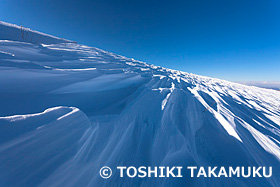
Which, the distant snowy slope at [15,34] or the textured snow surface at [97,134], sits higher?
the distant snowy slope at [15,34]

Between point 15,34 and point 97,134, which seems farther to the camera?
point 15,34

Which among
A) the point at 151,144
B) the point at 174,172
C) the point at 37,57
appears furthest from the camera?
the point at 37,57

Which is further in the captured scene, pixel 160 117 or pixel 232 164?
pixel 160 117

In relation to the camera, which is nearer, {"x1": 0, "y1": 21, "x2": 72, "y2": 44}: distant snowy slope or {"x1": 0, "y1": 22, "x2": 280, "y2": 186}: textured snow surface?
{"x1": 0, "y1": 22, "x2": 280, "y2": 186}: textured snow surface

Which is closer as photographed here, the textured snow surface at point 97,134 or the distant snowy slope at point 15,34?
the textured snow surface at point 97,134

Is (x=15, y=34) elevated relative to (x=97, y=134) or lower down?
elevated

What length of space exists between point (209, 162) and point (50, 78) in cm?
257

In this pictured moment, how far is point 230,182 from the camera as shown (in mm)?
986

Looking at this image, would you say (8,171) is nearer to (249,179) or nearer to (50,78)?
(50,78)

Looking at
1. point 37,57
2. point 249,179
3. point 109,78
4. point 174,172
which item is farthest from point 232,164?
A: point 37,57

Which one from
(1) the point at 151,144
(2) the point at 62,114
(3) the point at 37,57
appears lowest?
(1) the point at 151,144

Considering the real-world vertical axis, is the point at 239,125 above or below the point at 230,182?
above

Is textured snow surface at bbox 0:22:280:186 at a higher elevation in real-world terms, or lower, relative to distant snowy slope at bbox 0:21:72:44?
lower

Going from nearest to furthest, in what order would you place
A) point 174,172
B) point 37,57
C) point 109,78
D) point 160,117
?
point 174,172
point 160,117
point 37,57
point 109,78
